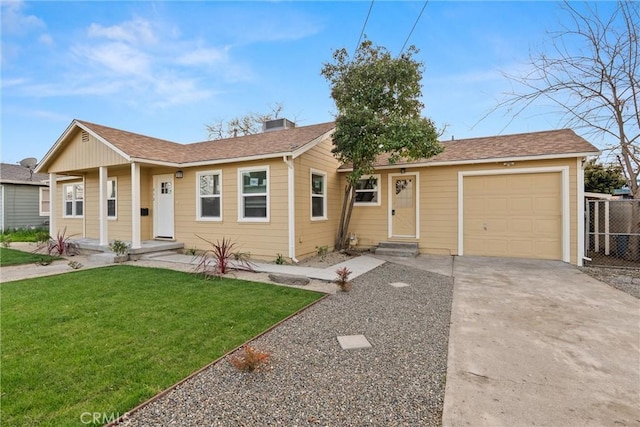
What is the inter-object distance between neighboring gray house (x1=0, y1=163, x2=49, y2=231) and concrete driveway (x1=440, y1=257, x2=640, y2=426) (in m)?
20.9

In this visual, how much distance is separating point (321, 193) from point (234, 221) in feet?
8.93

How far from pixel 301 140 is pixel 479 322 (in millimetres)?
6334

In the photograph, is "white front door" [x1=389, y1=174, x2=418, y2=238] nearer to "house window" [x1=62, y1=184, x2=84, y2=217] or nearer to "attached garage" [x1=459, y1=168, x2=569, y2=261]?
"attached garage" [x1=459, y1=168, x2=569, y2=261]

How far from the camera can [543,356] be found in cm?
306

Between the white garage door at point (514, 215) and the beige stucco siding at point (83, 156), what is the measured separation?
10.1 m

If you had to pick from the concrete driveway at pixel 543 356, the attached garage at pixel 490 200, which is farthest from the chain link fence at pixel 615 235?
the concrete driveway at pixel 543 356

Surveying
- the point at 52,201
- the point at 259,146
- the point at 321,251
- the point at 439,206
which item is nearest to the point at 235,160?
the point at 259,146

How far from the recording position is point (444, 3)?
6.96 meters

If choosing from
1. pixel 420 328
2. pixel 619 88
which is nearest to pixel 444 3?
pixel 619 88

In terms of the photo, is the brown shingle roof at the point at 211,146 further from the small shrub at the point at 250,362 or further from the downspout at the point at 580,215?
the downspout at the point at 580,215

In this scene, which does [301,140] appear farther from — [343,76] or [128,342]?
[128,342]

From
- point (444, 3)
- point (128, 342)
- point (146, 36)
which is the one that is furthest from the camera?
point (146, 36)

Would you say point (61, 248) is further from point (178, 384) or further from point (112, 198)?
point (178, 384)

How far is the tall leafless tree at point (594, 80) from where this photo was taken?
7.49 m
